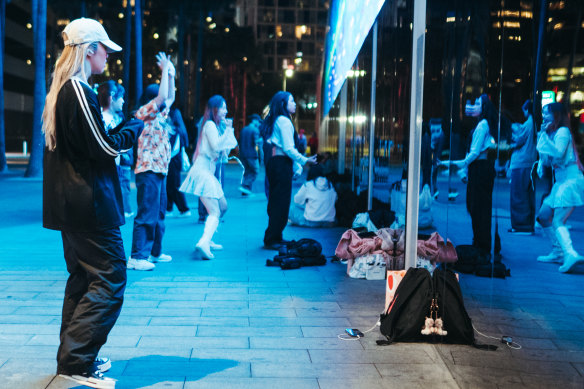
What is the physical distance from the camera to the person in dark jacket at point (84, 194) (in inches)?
139

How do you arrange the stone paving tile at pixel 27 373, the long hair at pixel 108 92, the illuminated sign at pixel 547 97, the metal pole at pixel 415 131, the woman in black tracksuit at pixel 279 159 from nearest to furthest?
the illuminated sign at pixel 547 97 → the stone paving tile at pixel 27 373 → the metal pole at pixel 415 131 → the long hair at pixel 108 92 → the woman in black tracksuit at pixel 279 159

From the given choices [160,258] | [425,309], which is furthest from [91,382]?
[160,258]

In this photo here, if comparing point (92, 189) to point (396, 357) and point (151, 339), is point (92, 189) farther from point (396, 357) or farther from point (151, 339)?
point (396, 357)

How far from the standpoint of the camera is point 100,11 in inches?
1578

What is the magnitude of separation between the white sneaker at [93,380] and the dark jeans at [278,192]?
17.3ft

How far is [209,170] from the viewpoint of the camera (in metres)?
8.10

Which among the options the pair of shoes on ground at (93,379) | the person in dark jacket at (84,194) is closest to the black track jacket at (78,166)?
the person in dark jacket at (84,194)

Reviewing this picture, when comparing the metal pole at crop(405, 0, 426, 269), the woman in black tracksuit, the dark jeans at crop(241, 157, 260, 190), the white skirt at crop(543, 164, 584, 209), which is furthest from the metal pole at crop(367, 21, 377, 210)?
the dark jeans at crop(241, 157, 260, 190)

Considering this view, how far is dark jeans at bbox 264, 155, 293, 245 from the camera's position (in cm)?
875

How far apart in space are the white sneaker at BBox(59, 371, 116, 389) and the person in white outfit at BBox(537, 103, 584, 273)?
2213 mm

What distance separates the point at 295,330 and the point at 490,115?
2.12 m

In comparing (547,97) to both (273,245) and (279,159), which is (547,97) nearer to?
(279,159)

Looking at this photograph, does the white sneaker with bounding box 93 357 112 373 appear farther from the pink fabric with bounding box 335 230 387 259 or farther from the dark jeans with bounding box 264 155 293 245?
the dark jeans with bounding box 264 155 293 245

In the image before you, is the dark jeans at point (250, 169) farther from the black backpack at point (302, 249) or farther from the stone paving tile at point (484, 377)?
the stone paving tile at point (484, 377)
